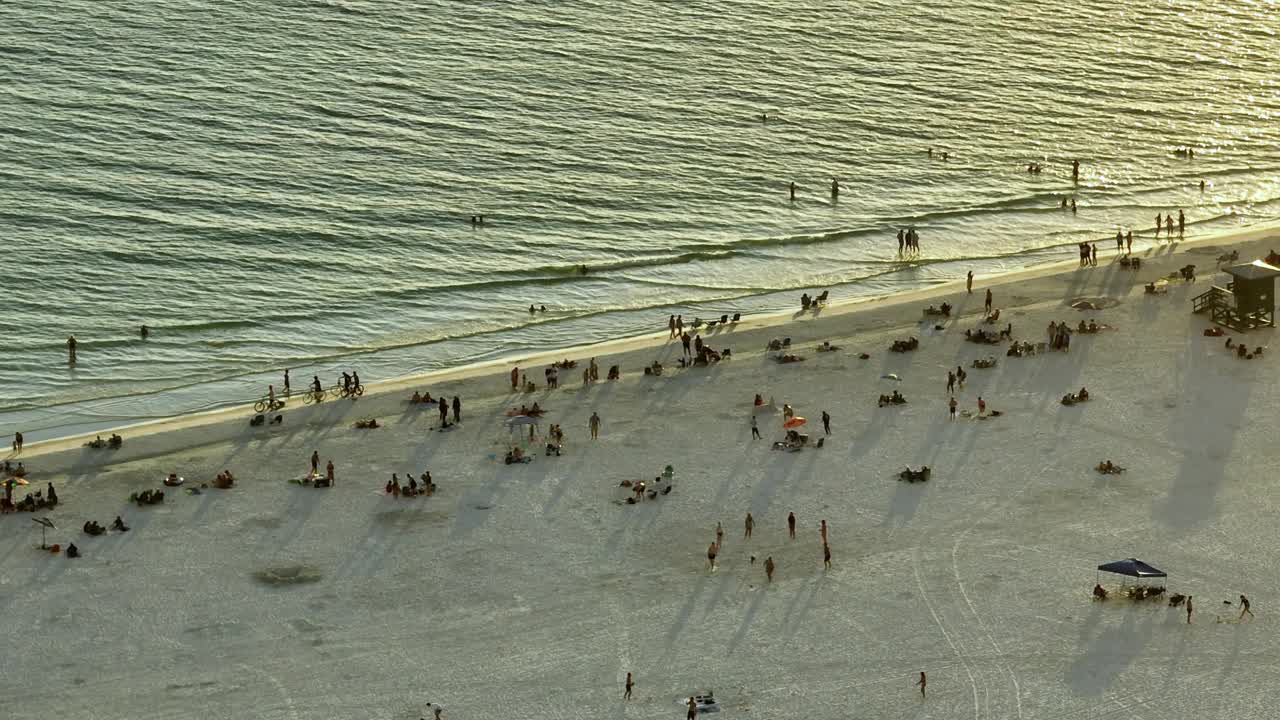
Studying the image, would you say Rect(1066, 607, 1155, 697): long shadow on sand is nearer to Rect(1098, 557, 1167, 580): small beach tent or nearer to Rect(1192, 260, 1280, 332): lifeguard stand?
Rect(1098, 557, 1167, 580): small beach tent

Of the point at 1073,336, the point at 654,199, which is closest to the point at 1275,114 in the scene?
the point at 654,199

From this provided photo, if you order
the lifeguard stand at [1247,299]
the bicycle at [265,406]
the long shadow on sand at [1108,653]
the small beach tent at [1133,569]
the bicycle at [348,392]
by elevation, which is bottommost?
the long shadow on sand at [1108,653]

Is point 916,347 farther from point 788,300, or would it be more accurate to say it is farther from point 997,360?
point 788,300

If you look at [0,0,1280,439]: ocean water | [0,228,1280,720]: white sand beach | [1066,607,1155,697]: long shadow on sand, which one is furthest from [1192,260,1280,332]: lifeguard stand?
[1066,607,1155,697]: long shadow on sand

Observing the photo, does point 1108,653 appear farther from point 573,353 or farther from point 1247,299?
point 573,353

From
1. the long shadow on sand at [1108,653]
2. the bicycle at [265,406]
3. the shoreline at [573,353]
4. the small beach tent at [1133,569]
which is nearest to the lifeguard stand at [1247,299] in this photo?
the shoreline at [573,353]

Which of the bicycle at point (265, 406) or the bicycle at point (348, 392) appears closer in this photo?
the bicycle at point (265, 406)

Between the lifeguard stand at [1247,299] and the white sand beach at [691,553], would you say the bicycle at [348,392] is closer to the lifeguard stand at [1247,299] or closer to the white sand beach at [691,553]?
the white sand beach at [691,553]
